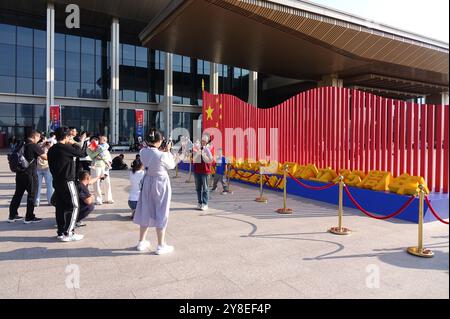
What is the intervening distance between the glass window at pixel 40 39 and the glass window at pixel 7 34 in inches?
68.4

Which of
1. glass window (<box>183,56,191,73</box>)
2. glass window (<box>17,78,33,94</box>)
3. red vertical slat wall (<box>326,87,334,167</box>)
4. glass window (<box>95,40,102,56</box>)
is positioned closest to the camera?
red vertical slat wall (<box>326,87,334,167</box>)

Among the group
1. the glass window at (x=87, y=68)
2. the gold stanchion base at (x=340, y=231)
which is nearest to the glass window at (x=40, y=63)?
the glass window at (x=87, y=68)

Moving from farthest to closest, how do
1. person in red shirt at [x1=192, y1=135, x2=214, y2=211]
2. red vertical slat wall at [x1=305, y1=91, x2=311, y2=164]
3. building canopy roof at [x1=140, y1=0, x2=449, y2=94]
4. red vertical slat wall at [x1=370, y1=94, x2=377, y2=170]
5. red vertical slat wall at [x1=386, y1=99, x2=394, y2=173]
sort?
1. building canopy roof at [x1=140, y1=0, x2=449, y2=94]
2. red vertical slat wall at [x1=305, y1=91, x2=311, y2=164]
3. red vertical slat wall at [x1=370, y1=94, x2=377, y2=170]
4. red vertical slat wall at [x1=386, y1=99, x2=394, y2=173]
5. person in red shirt at [x1=192, y1=135, x2=214, y2=211]

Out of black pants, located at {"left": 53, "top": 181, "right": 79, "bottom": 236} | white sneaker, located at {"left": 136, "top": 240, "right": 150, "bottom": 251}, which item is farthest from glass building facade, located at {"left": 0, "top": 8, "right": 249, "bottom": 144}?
white sneaker, located at {"left": 136, "top": 240, "right": 150, "bottom": 251}

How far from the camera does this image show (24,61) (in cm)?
3030

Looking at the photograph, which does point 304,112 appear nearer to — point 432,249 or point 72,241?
point 432,249

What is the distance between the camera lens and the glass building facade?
30.2 m

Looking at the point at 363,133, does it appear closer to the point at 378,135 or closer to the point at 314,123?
the point at 378,135

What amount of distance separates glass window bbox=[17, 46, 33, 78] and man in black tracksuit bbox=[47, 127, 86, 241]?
30.6m

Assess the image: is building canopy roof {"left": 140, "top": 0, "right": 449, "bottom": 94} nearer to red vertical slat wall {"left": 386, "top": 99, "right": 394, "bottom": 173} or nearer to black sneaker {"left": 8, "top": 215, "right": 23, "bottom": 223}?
red vertical slat wall {"left": 386, "top": 99, "right": 394, "bottom": 173}

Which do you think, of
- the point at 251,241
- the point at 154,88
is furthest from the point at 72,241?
the point at 154,88

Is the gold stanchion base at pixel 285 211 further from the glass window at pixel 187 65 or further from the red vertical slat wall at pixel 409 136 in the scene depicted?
the glass window at pixel 187 65

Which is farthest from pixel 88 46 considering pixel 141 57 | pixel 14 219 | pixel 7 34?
pixel 14 219

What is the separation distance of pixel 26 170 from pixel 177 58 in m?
32.1
